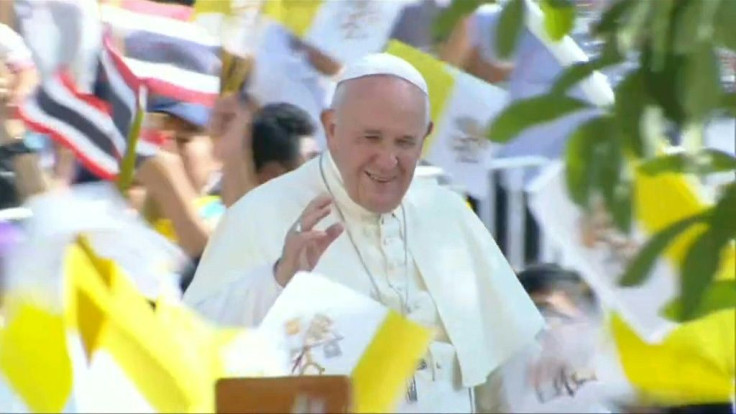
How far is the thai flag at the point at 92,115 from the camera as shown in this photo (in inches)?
227

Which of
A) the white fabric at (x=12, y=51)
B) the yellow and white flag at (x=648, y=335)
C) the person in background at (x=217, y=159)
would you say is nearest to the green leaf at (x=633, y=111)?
the yellow and white flag at (x=648, y=335)

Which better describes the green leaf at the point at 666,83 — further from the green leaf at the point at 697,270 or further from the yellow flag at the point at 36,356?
the yellow flag at the point at 36,356

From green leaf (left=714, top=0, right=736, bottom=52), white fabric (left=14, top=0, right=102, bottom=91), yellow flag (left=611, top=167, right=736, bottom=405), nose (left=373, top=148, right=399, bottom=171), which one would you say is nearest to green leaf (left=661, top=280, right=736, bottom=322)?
green leaf (left=714, top=0, right=736, bottom=52)

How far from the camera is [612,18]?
2.61 metres

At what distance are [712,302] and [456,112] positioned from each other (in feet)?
→ 10.1

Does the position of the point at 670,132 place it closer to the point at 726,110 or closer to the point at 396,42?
the point at 726,110

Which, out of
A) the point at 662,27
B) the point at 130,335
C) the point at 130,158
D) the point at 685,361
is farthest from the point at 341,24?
the point at 662,27

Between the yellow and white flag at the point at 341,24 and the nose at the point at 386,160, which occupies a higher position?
the yellow and white flag at the point at 341,24

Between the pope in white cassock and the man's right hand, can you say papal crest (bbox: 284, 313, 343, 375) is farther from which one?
the pope in white cassock

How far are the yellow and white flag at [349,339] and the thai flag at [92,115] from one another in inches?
101

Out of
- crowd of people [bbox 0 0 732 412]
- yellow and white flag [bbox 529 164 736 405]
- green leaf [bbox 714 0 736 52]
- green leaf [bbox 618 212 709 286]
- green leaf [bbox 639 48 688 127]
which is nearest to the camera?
green leaf [bbox 714 0 736 52]

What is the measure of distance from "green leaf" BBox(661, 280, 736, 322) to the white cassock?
162 centimetres

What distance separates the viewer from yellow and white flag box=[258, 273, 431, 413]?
309 cm

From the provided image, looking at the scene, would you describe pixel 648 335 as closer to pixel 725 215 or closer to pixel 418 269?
pixel 418 269
